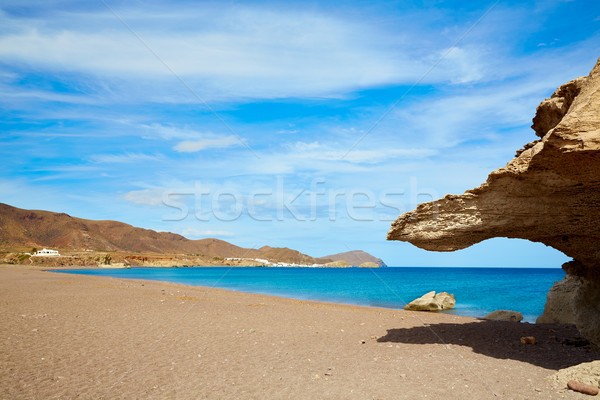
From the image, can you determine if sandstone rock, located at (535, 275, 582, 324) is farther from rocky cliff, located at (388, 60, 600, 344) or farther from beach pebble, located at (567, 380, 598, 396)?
beach pebble, located at (567, 380, 598, 396)

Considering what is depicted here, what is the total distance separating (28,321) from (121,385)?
7029 millimetres

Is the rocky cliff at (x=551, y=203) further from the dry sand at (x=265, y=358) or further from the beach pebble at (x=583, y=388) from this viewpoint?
the beach pebble at (x=583, y=388)

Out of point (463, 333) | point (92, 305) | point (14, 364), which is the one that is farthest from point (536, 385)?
point (92, 305)

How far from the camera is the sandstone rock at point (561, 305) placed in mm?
14594

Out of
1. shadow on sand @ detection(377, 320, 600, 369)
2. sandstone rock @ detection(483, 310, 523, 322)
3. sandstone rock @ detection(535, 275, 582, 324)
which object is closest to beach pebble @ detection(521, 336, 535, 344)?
shadow on sand @ detection(377, 320, 600, 369)

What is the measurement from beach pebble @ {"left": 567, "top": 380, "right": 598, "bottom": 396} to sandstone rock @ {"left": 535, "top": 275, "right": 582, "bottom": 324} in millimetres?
9941

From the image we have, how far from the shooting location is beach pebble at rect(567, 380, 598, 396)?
19.9ft

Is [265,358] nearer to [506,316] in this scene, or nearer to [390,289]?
[506,316]

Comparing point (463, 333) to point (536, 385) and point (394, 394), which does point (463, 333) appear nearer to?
point (536, 385)

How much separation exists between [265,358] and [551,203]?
278 inches

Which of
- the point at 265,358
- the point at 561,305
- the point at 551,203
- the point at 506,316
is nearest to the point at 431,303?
the point at 506,316

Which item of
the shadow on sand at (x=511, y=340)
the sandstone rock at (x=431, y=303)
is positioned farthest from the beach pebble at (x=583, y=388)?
the sandstone rock at (x=431, y=303)

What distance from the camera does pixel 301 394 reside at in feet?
20.0

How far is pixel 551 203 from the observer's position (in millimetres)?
7844
